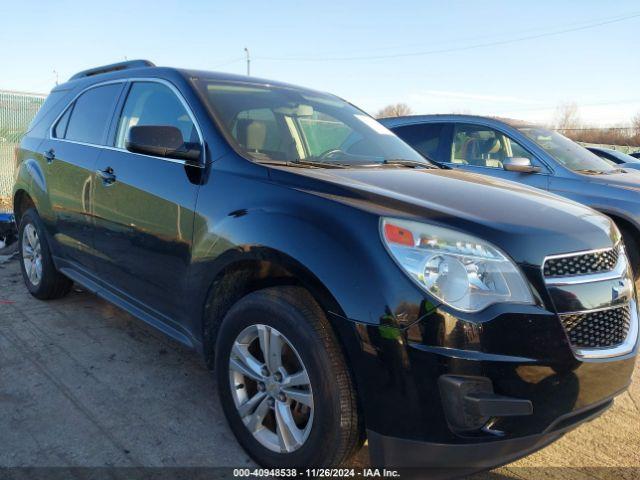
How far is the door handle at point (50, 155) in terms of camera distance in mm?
4228

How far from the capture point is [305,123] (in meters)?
3.41

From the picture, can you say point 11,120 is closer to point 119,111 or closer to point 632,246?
point 119,111

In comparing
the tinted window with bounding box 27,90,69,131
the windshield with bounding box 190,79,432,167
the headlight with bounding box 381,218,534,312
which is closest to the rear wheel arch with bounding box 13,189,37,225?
the tinted window with bounding box 27,90,69,131

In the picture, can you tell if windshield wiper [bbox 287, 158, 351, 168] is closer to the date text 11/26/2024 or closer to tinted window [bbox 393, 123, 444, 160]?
the date text 11/26/2024

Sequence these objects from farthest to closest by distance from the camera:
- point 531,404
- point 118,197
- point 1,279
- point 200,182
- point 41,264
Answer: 1. point 1,279
2. point 41,264
3. point 118,197
4. point 200,182
5. point 531,404

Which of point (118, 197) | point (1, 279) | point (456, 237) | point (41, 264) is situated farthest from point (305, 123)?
point (1, 279)

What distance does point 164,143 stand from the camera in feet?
9.13

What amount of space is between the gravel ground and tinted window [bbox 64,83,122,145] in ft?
4.63

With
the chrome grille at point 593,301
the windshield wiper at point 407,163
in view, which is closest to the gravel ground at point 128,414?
the chrome grille at point 593,301

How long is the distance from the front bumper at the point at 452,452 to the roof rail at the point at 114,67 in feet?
9.56

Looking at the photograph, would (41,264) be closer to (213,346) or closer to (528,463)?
(213,346)

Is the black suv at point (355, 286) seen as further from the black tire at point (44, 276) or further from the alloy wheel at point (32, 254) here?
the alloy wheel at point (32, 254)

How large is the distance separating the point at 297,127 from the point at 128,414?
186cm

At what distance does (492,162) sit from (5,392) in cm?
511
